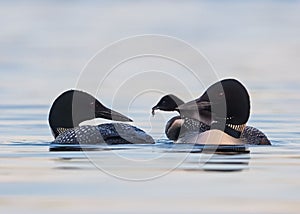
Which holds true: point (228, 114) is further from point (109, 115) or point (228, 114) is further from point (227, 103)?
point (109, 115)

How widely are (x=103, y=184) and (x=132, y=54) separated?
A: 5.87 m

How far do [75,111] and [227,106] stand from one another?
6.19 ft

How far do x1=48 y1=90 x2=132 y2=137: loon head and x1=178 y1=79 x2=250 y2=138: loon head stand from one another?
1.21 metres

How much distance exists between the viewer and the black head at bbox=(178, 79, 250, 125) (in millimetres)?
10734

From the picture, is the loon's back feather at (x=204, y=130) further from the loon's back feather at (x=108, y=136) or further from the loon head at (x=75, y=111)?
the loon head at (x=75, y=111)

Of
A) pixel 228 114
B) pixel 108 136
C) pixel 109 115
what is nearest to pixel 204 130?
pixel 228 114

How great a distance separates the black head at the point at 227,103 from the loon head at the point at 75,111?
122 cm

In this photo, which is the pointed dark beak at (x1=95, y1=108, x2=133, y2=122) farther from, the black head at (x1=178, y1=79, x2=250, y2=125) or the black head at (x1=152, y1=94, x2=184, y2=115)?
the black head at (x1=178, y1=79, x2=250, y2=125)

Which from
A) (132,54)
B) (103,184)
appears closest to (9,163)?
(103,184)

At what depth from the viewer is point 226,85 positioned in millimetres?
10758

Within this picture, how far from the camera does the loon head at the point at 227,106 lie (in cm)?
1073

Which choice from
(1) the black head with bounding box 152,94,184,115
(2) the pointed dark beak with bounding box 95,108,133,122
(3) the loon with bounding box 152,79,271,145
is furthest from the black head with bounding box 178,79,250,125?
(2) the pointed dark beak with bounding box 95,108,133,122

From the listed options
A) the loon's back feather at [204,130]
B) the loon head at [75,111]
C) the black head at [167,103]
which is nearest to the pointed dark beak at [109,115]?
the loon head at [75,111]

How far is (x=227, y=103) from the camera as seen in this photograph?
10.8m
